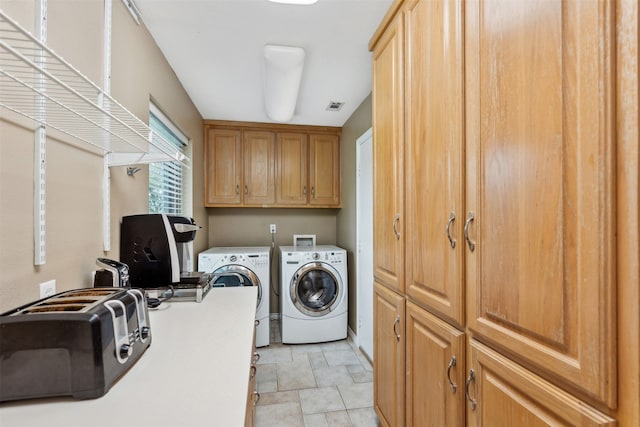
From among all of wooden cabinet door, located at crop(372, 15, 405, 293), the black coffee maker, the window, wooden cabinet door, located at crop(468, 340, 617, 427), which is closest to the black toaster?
the black coffee maker

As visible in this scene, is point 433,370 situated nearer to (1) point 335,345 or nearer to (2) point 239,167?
(1) point 335,345

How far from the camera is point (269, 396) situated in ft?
7.04

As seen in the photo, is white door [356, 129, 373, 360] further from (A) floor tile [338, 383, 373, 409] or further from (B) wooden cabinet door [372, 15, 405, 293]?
(B) wooden cabinet door [372, 15, 405, 293]

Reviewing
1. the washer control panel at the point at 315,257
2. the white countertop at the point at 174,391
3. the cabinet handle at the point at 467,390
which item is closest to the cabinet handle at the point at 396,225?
the cabinet handle at the point at 467,390

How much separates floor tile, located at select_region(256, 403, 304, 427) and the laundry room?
0.04 feet

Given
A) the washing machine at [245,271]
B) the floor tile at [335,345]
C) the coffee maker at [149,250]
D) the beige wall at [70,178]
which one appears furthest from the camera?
the floor tile at [335,345]

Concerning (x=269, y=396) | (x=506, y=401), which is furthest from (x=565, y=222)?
(x=269, y=396)

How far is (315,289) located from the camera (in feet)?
10.2

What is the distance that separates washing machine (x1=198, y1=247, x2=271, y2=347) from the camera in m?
2.86

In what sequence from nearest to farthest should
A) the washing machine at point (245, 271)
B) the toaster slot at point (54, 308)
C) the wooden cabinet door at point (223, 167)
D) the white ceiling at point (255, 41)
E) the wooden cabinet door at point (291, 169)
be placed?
the toaster slot at point (54, 308), the white ceiling at point (255, 41), the washing machine at point (245, 271), the wooden cabinet door at point (223, 167), the wooden cabinet door at point (291, 169)

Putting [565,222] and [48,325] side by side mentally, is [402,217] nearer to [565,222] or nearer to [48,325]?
[565,222]

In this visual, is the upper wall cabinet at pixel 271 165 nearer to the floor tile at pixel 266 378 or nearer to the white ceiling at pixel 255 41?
the white ceiling at pixel 255 41

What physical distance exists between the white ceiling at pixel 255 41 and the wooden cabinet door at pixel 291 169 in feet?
2.66

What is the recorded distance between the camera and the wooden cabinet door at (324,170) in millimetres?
3617
